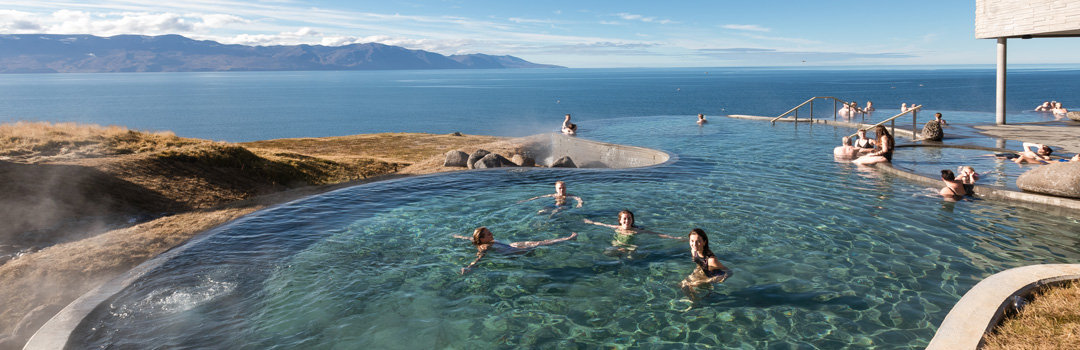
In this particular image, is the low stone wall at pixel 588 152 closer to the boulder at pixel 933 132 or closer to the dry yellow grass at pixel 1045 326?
the boulder at pixel 933 132

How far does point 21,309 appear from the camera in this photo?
7438 mm

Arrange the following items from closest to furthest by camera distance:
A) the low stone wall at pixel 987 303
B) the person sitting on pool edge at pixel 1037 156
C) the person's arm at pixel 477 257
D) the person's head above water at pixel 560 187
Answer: the low stone wall at pixel 987 303 → the person's arm at pixel 477 257 → the person's head above water at pixel 560 187 → the person sitting on pool edge at pixel 1037 156

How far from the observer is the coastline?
27.3ft

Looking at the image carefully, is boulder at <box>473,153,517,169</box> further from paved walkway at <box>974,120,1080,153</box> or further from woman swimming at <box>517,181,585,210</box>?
paved walkway at <box>974,120,1080,153</box>

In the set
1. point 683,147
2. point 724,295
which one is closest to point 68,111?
point 683,147

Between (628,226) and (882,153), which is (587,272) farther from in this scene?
(882,153)

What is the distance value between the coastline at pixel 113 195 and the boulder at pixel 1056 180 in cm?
1486

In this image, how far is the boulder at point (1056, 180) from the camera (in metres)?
11.0

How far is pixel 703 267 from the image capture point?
833 cm

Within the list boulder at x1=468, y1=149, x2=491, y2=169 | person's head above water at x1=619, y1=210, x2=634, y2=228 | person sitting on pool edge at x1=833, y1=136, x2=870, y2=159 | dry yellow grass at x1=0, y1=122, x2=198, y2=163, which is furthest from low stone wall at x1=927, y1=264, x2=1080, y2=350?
dry yellow grass at x1=0, y1=122, x2=198, y2=163

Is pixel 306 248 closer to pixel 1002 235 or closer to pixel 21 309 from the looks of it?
pixel 21 309

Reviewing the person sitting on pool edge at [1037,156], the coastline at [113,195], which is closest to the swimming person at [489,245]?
the coastline at [113,195]

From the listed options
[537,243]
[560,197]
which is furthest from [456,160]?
[537,243]

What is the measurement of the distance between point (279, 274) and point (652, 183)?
960cm
